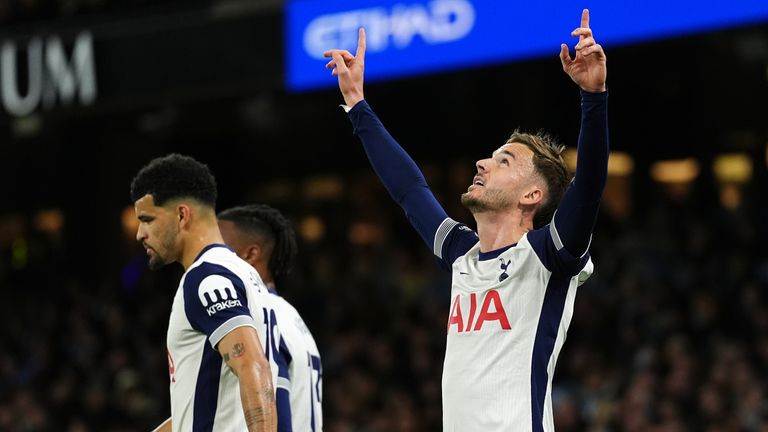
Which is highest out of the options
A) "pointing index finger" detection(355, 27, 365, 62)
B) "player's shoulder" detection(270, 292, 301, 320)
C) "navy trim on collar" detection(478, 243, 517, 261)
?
"pointing index finger" detection(355, 27, 365, 62)

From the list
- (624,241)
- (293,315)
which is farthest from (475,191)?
(624,241)

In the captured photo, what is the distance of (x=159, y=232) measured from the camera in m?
5.15

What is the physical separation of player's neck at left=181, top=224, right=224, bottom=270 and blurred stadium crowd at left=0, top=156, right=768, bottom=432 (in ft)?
21.0

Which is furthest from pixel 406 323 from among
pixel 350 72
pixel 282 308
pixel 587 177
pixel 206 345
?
pixel 587 177

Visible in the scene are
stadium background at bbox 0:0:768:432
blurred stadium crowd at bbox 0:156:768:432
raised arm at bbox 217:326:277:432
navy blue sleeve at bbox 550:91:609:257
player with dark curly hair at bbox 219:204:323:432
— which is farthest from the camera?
stadium background at bbox 0:0:768:432

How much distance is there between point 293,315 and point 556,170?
67.9 inches

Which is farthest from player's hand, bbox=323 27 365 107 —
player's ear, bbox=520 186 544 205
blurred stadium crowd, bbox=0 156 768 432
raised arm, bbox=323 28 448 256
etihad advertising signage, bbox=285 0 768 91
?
blurred stadium crowd, bbox=0 156 768 432

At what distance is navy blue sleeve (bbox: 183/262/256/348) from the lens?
189 inches

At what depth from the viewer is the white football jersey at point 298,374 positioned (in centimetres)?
567

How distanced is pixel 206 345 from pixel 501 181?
1.25 m

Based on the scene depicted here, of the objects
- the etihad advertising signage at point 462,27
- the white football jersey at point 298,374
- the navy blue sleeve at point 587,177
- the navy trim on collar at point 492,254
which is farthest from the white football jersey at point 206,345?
the etihad advertising signage at point 462,27

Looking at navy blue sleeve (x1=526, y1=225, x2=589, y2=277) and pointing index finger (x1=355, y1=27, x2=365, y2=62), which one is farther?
pointing index finger (x1=355, y1=27, x2=365, y2=62)

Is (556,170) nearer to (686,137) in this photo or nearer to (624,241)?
(624,241)

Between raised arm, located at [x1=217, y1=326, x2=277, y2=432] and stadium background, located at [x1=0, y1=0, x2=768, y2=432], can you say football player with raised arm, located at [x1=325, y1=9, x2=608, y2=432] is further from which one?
stadium background, located at [x1=0, y1=0, x2=768, y2=432]
